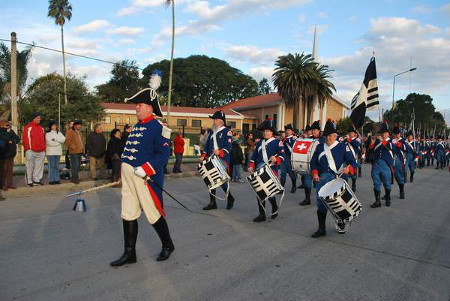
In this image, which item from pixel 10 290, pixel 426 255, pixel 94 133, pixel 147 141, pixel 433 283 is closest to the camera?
pixel 10 290

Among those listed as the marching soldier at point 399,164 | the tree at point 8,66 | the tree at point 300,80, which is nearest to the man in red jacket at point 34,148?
the marching soldier at point 399,164

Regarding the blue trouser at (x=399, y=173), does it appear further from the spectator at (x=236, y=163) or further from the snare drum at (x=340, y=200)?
the snare drum at (x=340, y=200)

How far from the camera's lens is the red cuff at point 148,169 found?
4375 millimetres

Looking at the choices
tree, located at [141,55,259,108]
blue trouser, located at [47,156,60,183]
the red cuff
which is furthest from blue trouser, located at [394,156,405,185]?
tree, located at [141,55,259,108]

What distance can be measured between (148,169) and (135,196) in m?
0.40

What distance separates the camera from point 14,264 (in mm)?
4535

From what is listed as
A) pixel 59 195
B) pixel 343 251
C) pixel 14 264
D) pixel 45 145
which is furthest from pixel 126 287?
pixel 45 145

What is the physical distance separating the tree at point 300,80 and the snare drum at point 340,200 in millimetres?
35750

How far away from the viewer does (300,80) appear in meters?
41.4

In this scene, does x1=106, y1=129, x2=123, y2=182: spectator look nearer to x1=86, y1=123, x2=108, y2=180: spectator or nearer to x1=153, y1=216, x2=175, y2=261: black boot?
x1=86, y1=123, x2=108, y2=180: spectator

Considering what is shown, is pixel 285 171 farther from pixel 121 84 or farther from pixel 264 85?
pixel 264 85

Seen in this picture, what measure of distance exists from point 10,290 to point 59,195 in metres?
5.97

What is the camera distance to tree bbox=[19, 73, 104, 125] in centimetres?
3362

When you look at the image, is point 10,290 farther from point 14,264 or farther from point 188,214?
point 188,214
